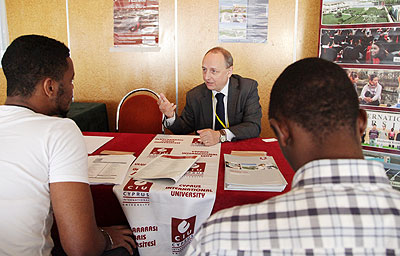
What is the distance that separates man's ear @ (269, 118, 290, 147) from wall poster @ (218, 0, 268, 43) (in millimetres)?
3218

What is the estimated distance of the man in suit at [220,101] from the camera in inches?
99.0

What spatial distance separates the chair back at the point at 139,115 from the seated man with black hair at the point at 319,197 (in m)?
2.18

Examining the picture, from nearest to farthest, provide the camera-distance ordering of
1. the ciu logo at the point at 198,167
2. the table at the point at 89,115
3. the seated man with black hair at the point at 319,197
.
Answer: the seated man with black hair at the point at 319,197 < the ciu logo at the point at 198,167 < the table at the point at 89,115

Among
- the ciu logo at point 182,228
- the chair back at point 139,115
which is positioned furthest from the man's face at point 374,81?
the ciu logo at point 182,228

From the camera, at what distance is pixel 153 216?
4.64 ft

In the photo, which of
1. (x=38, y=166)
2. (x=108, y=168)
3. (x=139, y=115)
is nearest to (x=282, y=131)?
(x=38, y=166)

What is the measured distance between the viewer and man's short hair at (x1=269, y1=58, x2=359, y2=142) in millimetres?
708

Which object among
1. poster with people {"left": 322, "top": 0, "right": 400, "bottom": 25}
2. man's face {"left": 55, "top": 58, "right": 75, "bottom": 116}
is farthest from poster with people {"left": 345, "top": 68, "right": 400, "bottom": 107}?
man's face {"left": 55, "top": 58, "right": 75, "bottom": 116}

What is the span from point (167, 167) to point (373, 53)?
2.31 meters

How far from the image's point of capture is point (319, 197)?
0.68 m

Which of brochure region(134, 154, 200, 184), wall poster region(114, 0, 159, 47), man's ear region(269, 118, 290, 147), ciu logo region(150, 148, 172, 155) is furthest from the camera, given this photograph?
wall poster region(114, 0, 159, 47)

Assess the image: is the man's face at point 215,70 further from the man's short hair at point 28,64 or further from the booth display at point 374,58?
the man's short hair at point 28,64

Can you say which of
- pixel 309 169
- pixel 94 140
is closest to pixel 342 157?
pixel 309 169

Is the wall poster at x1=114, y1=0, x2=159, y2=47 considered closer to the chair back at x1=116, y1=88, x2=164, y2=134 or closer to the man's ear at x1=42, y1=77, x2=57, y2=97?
the chair back at x1=116, y1=88, x2=164, y2=134
